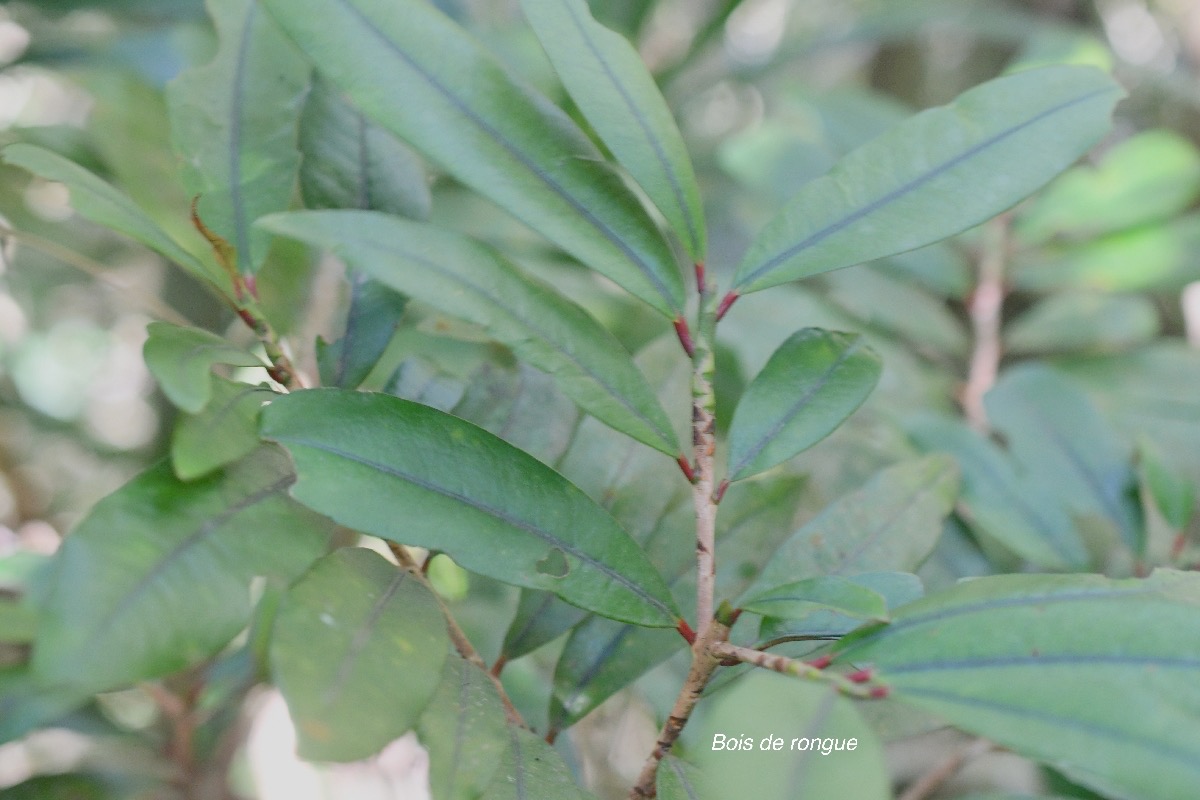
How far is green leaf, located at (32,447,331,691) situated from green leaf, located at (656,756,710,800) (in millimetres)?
182

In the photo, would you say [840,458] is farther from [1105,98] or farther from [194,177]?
[194,177]

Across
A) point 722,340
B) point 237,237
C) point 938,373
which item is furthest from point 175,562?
point 938,373

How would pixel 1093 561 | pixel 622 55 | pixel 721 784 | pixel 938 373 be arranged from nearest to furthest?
pixel 721 784
pixel 622 55
pixel 1093 561
pixel 938 373

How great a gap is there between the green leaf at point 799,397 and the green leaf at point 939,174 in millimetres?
44

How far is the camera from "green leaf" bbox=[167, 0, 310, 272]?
426 millimetres

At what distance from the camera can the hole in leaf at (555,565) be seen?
389mm


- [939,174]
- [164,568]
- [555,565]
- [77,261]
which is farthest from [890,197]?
[77,261]

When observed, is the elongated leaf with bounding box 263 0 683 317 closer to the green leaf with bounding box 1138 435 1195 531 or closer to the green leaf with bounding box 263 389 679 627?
the green leaf with bounding box 263 389 679 627

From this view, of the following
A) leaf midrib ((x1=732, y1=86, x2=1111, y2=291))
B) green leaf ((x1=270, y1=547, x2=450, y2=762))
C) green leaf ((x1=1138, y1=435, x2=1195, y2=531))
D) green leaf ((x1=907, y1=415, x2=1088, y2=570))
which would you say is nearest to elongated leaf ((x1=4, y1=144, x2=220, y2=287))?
green leaf ((x1=270, y1=547, x2=450, y2=762))

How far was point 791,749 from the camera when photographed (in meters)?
0.28

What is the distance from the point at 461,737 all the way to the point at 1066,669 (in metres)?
0.23

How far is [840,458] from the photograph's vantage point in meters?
0.73

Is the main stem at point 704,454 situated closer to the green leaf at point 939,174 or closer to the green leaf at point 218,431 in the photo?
the green leaf at point 939,174

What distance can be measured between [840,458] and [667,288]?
38cm
